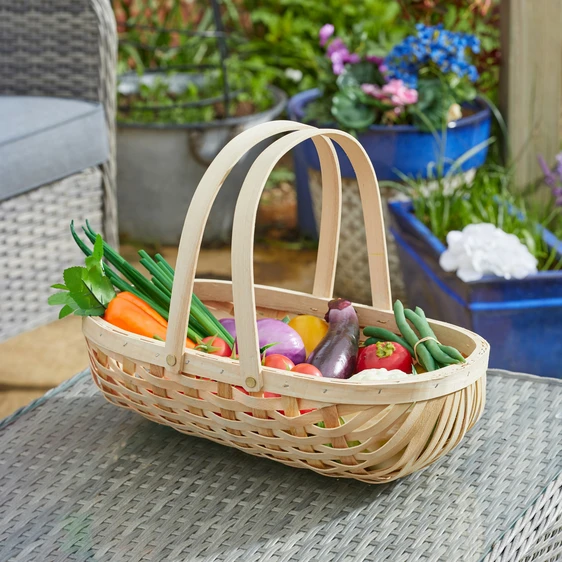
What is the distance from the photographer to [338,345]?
0.99 meters

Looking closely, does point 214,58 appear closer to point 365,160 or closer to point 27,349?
point 27,349

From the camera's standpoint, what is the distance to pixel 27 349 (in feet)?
7.28

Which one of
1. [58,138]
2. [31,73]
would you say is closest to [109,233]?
[58,138]

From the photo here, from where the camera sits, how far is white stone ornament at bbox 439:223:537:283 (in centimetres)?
162

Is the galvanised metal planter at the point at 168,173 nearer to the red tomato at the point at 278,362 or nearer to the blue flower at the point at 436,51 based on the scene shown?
the blue flower at the point at 436,51

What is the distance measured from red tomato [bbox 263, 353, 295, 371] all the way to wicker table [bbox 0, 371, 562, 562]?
16 cm

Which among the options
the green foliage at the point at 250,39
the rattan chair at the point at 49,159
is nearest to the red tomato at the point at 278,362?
the rattan chair at the point at 49,159

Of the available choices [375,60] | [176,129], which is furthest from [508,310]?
[176,129]

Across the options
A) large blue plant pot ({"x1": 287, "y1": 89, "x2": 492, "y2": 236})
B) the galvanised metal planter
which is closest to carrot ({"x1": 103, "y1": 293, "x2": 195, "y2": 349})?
large blue plant pot ({"x1": 287, "y1": 89, "x2": 492, "y2": 236})

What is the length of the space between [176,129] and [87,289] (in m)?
1.69

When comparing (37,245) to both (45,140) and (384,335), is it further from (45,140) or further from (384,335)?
(384,335)

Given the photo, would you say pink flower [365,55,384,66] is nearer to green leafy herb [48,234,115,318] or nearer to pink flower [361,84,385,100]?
pink flower [361,84,385,100]

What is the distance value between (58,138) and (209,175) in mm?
Answer: 1030

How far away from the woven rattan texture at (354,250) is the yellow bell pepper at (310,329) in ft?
3.60
